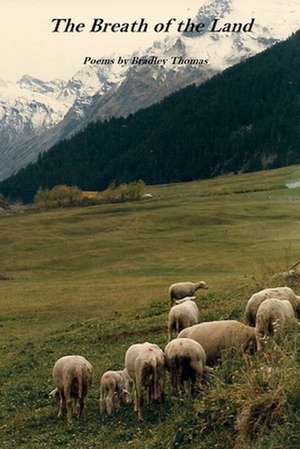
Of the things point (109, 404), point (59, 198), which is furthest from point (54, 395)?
point (59, 198)

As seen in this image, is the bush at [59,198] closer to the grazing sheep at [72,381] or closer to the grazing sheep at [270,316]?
the grazing sheep at [72,381]

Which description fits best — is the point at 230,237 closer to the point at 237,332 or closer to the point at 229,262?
the point at 229,262

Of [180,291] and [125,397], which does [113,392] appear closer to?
[125,397]

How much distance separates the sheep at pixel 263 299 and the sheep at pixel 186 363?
5459 mm

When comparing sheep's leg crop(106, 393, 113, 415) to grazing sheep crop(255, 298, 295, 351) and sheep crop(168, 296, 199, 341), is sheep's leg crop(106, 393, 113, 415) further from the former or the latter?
sheep crop(168, 296, 199, 341)

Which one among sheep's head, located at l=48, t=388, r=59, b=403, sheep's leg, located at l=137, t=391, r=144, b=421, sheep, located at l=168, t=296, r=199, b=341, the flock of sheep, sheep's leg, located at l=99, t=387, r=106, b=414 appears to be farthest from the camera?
sheep, located at l=168, t=296, r=199, b=341

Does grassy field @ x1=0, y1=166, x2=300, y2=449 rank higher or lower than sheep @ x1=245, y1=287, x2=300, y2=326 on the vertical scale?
lower

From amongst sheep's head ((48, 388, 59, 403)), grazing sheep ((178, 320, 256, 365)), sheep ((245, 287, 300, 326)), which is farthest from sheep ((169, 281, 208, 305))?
grazing sheep ((178, 320, 256, 365))

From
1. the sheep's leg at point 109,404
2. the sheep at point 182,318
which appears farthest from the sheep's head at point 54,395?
the sheep at point 182,318

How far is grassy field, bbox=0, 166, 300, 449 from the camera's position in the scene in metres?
18.0

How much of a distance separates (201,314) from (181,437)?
17.4 metres

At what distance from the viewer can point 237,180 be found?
611 ft

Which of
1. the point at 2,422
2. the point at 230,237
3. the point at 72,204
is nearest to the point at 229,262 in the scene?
the point at 230,237

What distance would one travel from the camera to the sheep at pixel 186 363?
1848cm
